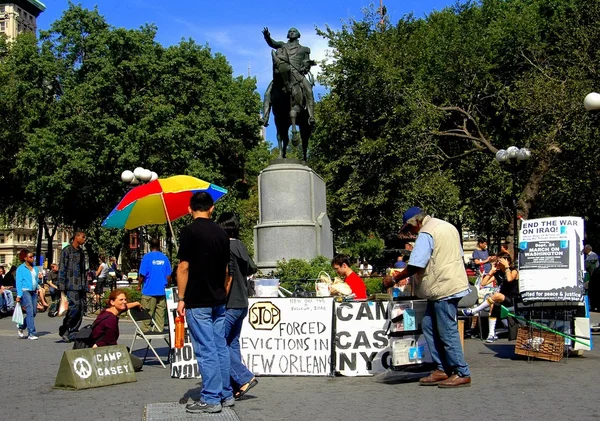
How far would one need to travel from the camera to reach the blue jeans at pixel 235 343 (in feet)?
26.1

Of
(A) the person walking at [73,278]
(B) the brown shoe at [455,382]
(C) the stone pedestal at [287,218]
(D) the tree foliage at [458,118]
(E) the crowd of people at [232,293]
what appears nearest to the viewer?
(E) the crowd of people at [232,293]

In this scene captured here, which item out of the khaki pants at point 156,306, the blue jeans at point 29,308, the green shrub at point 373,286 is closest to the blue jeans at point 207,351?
the khaki pants at point 156,306

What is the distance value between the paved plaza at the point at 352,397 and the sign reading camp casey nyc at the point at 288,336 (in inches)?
9.7

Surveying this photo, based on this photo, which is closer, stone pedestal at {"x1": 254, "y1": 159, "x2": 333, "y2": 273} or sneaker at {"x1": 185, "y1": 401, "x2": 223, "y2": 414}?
sneaker at {"x1": 185, "y1": 401, "x2": 223, "y2": 414}

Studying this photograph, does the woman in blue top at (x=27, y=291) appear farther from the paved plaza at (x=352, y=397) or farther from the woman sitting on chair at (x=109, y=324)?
the woman sitting on chair at (x=109, y=324)

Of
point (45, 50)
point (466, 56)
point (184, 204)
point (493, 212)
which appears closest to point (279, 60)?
point (184, 204)

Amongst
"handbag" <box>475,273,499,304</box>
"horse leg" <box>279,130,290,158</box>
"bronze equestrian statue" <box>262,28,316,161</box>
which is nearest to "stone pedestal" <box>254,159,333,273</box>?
"horse leg" <box>279,130,290,158</box>

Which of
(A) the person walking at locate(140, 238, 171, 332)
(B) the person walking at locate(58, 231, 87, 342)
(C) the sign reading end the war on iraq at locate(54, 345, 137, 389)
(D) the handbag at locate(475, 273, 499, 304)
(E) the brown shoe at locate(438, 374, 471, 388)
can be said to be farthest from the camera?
(D) the handbag at locate(475, 273, 499, 304)

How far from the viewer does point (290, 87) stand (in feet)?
61.9

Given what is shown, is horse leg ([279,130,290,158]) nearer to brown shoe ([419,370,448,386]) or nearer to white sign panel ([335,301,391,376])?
white sign panel ([335,301,391,376])

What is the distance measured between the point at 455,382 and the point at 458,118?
3081 cm

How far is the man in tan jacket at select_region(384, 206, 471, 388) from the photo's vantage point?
336 inches

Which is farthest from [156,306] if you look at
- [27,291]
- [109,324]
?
[109,324]

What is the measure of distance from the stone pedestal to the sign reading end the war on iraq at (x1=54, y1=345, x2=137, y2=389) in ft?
27.0
